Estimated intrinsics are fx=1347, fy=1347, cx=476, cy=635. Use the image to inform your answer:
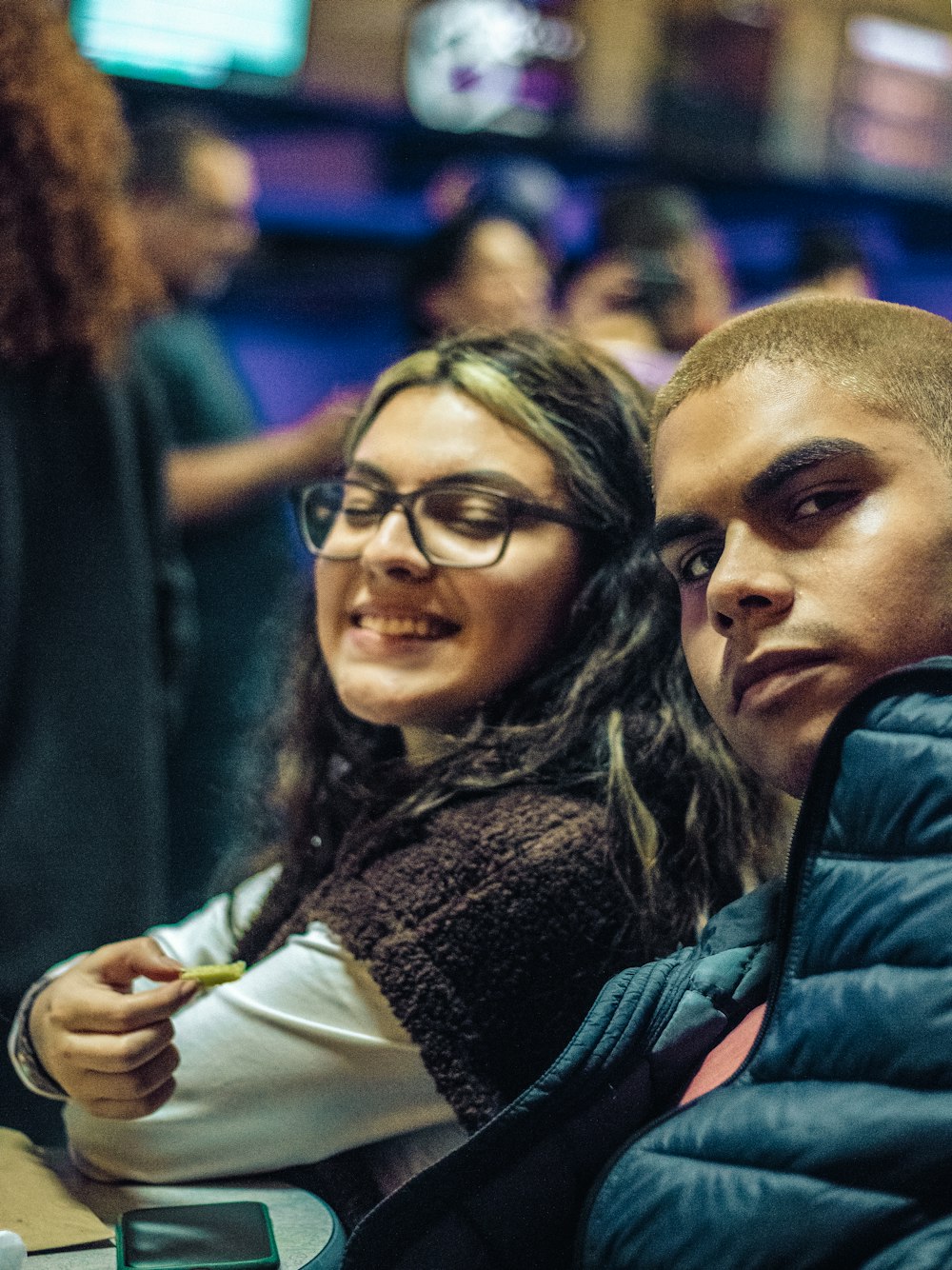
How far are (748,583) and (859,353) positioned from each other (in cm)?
14

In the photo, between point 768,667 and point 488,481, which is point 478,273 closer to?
point 488,481

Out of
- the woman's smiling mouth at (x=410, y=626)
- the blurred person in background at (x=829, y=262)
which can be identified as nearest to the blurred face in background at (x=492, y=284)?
the blurred person in background at (x=829, y=262)

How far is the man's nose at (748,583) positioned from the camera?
2.31ft

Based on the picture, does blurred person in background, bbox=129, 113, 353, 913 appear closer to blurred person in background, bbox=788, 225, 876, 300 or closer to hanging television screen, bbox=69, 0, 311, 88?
hanging television screen, bbox=69, 0, 311, 88

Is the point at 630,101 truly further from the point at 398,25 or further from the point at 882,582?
the point at 882,582

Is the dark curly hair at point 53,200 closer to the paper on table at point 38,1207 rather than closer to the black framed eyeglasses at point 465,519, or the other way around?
the black framed eyeglasses at point 465,519

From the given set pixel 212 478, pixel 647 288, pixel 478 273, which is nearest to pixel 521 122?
pixel 478 273

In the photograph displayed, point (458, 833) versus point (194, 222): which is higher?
point (194, 222)

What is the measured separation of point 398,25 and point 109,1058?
3.81m

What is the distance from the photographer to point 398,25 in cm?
407

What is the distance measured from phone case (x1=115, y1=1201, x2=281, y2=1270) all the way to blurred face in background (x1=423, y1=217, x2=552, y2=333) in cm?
162

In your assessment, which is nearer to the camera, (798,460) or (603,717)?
(798,460)

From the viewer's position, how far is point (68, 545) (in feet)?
4.04

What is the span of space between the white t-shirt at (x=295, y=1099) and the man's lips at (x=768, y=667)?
34 cm
